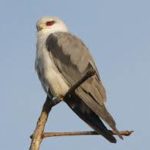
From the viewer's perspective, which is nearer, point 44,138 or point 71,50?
point 44,138

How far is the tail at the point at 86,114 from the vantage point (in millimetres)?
5728

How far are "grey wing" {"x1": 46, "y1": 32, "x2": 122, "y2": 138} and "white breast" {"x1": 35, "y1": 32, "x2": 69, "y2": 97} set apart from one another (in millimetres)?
90

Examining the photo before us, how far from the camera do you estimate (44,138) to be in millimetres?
4059

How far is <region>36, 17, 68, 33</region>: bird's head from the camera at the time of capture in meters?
8.55

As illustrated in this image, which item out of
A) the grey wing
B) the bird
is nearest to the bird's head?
the bird

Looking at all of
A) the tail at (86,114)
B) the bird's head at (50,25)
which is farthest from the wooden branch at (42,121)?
the bird's head at (50,25)

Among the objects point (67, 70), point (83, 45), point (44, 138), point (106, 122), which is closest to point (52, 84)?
point (67, 70)

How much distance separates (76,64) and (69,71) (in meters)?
0.16

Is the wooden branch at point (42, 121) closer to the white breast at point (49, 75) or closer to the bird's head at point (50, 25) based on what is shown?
the white breast at point (49, 75)

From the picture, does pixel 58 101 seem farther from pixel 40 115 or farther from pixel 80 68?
pixel 80 68

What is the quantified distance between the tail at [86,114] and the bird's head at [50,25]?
6.77 feet

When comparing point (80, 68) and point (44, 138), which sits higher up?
point (44, 138)

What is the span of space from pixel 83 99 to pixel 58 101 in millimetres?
1494

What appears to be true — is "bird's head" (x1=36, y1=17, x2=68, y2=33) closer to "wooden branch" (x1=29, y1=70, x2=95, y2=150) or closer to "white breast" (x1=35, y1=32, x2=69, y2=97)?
"white breast" (x1=35, y1=32, x2=69, y2=97)
